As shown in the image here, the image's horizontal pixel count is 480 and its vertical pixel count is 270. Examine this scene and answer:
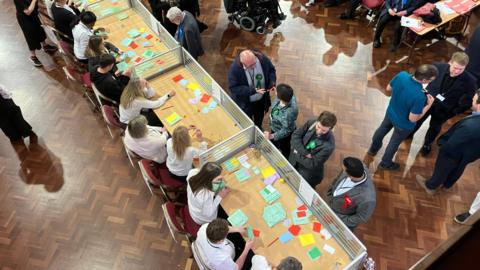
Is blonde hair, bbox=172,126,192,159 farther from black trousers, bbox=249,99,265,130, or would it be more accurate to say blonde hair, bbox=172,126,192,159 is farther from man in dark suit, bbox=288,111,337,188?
black trousers, bbox=249,99,265,130

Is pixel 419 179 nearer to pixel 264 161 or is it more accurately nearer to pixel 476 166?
pixel 476 166

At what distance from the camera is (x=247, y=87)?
4.70 m

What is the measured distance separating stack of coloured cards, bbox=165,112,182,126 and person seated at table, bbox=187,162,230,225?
3.71ft

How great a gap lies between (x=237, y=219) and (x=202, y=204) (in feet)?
1.41

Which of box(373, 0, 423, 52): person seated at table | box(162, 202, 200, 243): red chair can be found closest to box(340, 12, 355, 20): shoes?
box(373, 0, 423, 52): person seated at table

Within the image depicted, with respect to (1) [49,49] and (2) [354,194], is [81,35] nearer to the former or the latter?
(1) [49,49]

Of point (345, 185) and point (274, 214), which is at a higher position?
point (345, 185)

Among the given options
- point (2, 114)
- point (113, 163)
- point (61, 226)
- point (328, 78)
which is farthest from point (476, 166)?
point (2, 114)

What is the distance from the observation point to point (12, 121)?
5.33m

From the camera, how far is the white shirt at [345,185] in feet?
11.0

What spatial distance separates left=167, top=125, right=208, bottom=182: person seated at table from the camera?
380cm

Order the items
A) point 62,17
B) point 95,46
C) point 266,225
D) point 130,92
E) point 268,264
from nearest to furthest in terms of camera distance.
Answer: point 268,264
point 266,225
point 130,92
point 95,46
point 62,17

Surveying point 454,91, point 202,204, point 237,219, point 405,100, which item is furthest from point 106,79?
point 454,91

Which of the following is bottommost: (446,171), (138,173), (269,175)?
(138,173)
